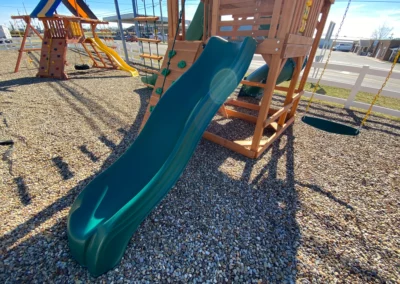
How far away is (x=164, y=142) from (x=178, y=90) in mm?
663

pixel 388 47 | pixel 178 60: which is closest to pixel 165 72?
pixel 178 60

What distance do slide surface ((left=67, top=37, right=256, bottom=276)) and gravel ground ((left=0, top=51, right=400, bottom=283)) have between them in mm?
282

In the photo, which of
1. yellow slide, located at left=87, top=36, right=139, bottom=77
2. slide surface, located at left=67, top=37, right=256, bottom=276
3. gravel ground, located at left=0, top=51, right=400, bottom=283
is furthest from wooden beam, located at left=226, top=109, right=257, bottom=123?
yellow slide, located at left=87, top=36, right=139, bottom=77

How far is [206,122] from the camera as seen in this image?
1738mm

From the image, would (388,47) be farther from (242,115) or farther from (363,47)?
(242,115)

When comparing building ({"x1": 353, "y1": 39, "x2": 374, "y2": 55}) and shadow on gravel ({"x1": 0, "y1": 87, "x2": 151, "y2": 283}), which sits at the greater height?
building ({"x1": 353, "y1": 39, "x2": 374, "y2": 55})

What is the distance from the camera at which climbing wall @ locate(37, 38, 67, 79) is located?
7.11 m

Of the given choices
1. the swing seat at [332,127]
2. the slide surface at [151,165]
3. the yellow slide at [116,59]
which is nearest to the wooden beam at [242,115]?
the swing seat at [332,127]

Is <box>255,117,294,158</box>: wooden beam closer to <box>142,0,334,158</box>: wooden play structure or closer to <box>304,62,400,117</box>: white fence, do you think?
<box>142,0,334,158</box>: wooden play structure

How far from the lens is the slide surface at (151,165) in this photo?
1369 mm

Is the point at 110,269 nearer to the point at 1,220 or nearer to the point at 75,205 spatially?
the point at 75,205

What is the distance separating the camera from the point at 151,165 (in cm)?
191

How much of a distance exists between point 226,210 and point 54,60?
869 cm

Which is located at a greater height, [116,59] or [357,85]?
[357,85]
